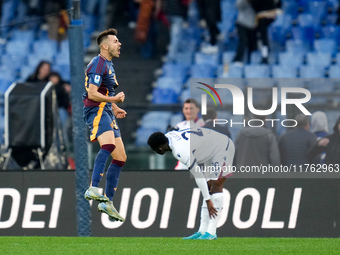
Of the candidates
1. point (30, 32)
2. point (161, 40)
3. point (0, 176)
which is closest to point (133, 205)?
point (0, 176)

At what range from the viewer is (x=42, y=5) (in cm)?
2136

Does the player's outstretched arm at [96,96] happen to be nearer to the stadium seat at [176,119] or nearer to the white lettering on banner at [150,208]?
the white lettering on banner at [150,208]

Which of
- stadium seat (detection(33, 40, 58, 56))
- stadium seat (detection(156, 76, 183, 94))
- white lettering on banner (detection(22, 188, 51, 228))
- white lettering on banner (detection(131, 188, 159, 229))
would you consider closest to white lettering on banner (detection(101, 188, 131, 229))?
white lettering on banner (detection(131, 188, 159, 229))

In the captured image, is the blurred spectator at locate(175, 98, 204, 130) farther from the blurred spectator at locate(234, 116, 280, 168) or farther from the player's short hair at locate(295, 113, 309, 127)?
the player's short hair at locate(295, 113, 309, 127)

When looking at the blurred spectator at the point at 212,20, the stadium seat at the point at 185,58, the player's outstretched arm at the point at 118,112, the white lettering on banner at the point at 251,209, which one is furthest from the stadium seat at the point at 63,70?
the player's outstretched arm at the point at 118,112

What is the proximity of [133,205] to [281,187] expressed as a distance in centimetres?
209

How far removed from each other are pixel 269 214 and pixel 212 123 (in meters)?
→ 1.53

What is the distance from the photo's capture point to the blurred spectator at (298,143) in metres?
12.8

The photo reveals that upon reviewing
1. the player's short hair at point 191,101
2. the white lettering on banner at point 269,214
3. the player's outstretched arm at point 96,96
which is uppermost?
the player's outstretched arm at point 96,96

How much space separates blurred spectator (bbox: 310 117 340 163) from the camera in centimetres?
1285

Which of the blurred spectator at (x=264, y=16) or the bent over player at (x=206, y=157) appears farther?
the blurred spectator at (x=264, y=16)

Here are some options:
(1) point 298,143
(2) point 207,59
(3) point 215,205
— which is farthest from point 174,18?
(3) point 215,205

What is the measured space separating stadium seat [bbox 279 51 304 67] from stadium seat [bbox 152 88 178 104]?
2.29 meters

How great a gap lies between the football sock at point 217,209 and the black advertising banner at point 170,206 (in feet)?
4.60
